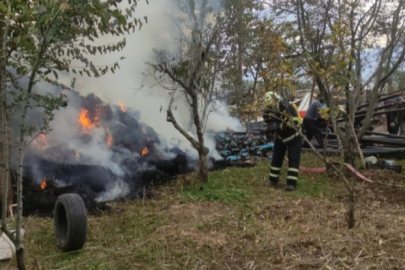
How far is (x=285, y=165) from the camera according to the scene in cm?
903

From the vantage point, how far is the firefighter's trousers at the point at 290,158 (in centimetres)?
665

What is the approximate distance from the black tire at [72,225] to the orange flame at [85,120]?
4236mm

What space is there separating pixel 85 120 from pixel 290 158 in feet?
→ 14.7

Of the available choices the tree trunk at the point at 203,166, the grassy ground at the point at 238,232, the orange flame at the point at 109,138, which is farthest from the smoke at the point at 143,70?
the grassy ground at the point at 238,232

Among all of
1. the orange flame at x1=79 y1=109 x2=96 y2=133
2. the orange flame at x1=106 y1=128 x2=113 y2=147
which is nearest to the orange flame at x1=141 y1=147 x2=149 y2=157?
the orange flame at x1=106 y1=128 x2=113 y2=147

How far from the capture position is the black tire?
399cm

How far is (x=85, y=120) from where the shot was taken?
28.4ft

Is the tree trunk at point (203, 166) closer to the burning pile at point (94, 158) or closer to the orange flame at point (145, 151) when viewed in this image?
the burning pile at point (94, 158)

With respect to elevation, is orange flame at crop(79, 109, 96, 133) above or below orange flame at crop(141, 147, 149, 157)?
above

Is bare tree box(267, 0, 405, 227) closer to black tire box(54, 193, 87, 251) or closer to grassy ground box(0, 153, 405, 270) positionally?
grassy ground box(0, 153, 405, 270)

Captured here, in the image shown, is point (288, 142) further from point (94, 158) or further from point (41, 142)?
point (41, 142)

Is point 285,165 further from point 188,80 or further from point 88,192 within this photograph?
point 88,192

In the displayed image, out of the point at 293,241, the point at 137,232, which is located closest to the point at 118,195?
the point at 137,232

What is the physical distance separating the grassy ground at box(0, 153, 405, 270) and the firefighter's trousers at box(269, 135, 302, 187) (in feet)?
1.00
